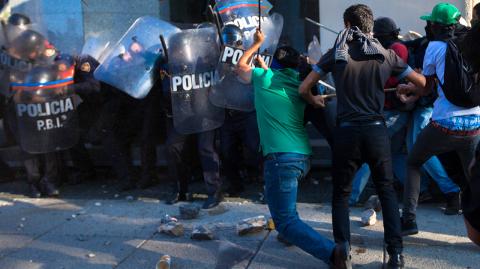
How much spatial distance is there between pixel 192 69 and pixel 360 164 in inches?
87.3

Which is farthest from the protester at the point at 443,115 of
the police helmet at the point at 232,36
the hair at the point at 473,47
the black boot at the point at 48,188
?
the black boot at the point at 48,188

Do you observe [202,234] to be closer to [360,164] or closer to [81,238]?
[81,238]

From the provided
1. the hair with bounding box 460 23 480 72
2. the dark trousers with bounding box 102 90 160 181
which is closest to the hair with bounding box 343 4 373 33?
the hair with bounding box 460 23 480 72

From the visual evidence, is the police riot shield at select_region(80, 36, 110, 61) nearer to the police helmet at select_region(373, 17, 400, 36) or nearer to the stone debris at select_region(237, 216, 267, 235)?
the stone debris at select_region(237, 216, 267, 235)

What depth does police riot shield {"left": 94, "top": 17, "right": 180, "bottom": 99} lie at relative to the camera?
6.20 m

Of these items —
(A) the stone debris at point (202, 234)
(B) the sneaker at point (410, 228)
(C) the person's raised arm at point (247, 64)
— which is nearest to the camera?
(C) the person's raised arm at point (247, 64)

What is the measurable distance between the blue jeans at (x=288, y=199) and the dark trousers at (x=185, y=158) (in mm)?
1946

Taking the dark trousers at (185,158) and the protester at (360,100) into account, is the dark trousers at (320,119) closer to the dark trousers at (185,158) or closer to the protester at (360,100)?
the protester at (360,100)

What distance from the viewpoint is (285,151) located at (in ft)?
14.2

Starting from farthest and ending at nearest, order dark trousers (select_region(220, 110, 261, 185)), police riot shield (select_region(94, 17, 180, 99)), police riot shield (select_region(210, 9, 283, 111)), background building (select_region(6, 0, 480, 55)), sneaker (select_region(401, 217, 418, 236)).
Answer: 1. background building (select_region(6, 0, 480, 55))
2. dark trousers (select_region(220, 110, 261, 185))
3. police riot shield (select_region(94, 17, 180, 99))
4. police riot shield (select_region(210, 9, 283, 111))
5. sneaker (select_region(401, 217, 418, 236))

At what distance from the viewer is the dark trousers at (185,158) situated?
20.6ft

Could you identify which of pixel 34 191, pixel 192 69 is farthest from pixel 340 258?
pixel 34 191

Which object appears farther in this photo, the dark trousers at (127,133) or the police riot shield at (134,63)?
the dark trousers at (127,133)

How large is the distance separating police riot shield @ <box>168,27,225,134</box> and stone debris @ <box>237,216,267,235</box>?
3.90ft
